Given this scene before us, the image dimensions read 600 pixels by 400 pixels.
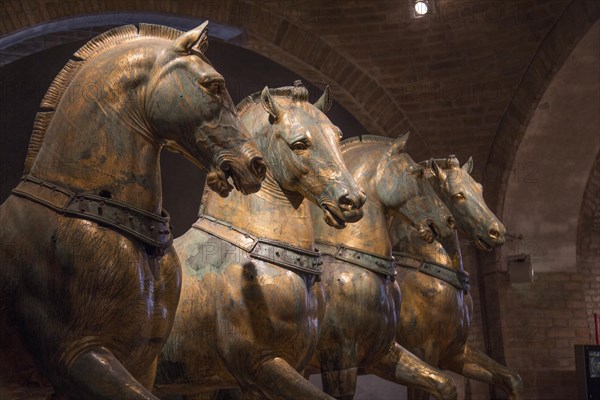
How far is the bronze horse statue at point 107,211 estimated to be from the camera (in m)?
2.71

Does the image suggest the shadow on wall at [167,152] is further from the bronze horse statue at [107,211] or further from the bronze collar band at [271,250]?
the bronze horse statue at [107,211]

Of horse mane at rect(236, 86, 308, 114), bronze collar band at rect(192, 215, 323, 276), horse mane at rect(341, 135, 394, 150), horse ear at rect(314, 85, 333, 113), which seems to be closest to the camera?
bronze collar band at rect(192, 215, 323, 276)

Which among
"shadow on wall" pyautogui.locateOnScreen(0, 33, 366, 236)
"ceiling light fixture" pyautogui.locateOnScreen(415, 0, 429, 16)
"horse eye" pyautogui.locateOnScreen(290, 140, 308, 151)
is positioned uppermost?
"ceiling light fixture" pyautogui.locateOnScreen(415, 0, 429, 16)

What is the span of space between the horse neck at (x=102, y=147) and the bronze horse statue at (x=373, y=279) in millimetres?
2123

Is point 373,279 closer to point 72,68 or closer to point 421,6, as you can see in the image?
point 72,68

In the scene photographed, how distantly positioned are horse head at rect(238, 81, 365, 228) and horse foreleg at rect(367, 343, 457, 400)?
1.36 meters

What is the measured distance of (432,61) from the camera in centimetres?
1030

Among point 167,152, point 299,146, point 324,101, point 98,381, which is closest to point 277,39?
point 167,152

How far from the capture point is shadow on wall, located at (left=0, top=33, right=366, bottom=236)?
820cm

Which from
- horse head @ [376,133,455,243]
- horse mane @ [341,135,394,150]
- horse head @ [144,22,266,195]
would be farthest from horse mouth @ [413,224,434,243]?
horse head @ [144,22,266,195]

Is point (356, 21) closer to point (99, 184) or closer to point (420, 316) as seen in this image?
point (420, 316)

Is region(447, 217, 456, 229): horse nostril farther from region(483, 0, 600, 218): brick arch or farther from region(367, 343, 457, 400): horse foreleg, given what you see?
region(483, 0, 600, 218): brick arch

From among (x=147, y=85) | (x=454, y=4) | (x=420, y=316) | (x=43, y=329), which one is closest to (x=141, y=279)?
(x=43, y=329)

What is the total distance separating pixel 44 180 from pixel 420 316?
3.62 m
